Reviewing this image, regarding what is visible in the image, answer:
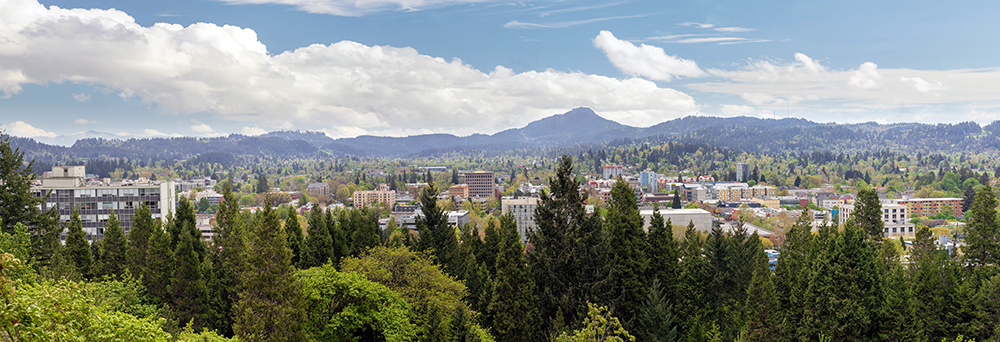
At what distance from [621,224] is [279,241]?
57.7ft

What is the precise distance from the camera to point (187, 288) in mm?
28172

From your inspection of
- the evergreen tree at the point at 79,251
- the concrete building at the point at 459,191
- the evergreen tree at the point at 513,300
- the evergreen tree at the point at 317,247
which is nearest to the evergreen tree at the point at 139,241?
the evergreen tree at the point at 79,251

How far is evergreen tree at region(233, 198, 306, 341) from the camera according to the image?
73.7ft

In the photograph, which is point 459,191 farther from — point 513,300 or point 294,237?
point 513,300

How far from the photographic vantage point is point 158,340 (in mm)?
12484

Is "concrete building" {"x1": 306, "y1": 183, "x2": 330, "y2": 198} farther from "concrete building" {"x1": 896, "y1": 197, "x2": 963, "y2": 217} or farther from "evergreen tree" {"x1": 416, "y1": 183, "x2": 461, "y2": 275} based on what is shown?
"concrete building" {"x1": 896, "y1": 197, "x2": 963, "y2": 217}

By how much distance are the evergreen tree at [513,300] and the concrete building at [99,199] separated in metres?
44.9

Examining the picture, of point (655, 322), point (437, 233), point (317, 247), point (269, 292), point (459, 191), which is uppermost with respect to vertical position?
point (437, 233)

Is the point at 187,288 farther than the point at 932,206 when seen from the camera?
No

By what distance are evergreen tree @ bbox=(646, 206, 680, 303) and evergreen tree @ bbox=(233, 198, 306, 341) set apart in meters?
18.7

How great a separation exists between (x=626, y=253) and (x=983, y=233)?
62.7ft

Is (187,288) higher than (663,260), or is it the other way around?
(663,260)

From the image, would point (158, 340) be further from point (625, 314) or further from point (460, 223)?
point (460, 223)

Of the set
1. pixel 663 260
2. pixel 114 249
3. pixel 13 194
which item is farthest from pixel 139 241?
pixel 663 260
